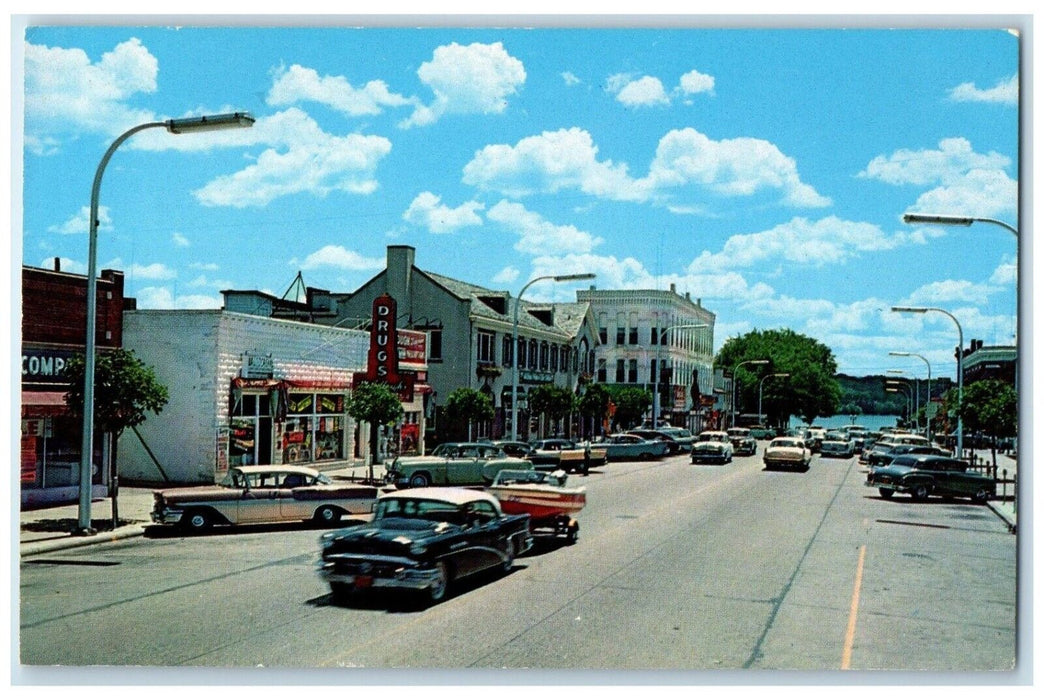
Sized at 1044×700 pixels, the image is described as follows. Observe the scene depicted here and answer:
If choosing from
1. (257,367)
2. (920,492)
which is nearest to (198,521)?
(257,367)

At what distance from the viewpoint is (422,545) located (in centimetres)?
1321

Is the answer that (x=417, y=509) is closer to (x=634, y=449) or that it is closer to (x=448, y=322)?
(x=448, y=322)

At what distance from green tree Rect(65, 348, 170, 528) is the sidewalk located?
0.48 metres

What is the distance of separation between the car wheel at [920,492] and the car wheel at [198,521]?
65.4 feet

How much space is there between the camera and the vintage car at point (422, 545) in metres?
13.1

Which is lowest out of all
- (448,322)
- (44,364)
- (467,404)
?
(467,404)

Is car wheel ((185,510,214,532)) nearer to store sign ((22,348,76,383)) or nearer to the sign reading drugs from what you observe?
store sign ((22,348,76,383))

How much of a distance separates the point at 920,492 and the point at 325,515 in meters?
17.8

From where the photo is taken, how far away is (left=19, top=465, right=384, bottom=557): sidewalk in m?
18.2

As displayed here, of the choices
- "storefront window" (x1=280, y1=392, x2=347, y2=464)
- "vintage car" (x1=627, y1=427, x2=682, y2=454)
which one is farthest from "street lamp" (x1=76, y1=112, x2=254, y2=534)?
"vintage car" (x1=627, y1=427, x2=682, y2=454)

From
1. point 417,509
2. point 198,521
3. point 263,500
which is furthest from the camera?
point 263,500
